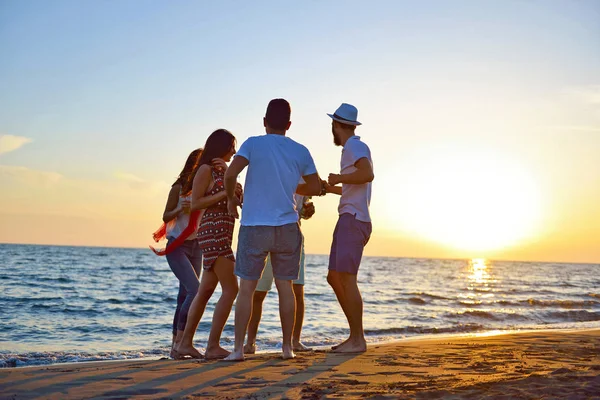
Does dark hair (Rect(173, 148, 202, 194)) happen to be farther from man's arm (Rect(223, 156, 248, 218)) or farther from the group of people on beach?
man's arm (Rect(223, 156, 248, 218))

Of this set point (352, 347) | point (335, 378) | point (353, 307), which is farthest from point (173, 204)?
point (335, 378)

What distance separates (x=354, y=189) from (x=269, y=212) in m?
1.05

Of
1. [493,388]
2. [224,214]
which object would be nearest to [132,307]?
[224,214]

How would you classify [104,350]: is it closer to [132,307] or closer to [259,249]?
[259,249]

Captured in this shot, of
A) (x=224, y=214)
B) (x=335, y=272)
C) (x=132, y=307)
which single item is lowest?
(x=132, y=307)

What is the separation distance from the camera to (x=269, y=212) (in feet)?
15.5

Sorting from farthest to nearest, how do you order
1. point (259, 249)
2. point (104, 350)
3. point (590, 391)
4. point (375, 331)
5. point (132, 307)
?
point (132, 307), point (375, 331), point (104, 350), point (259, 249), point (590, 391)

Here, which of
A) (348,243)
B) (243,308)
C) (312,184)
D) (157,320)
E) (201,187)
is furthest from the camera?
(157,320)

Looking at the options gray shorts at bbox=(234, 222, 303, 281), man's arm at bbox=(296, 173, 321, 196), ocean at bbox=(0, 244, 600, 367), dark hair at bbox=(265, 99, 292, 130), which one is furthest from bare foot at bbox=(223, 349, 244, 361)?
ocean at bbox=(0, 244, 600, 367)

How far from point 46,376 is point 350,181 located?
9.10 ft

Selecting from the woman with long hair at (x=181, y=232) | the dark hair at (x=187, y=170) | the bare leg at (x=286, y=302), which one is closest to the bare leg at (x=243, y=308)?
the bare leg at (x=286, y=302)

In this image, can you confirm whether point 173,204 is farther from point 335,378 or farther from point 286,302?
point 335,378

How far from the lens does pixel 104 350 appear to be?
7.91 metres

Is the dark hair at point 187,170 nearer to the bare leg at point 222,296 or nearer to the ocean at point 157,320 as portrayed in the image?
the bare leg at point 222,296
